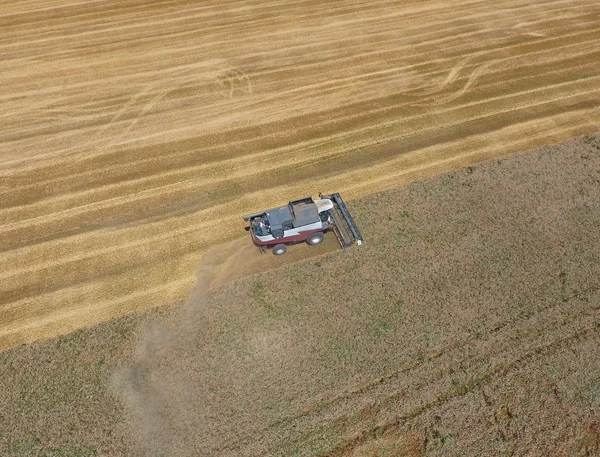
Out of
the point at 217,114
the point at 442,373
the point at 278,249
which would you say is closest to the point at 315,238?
the point at 278,249

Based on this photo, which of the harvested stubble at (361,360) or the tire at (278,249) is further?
the tire at (278,249)

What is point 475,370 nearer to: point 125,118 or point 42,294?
point 42,294

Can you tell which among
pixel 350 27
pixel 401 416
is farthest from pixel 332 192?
pixel 350 27

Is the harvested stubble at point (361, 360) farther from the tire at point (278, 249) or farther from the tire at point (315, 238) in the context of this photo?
the tire at point (315, 238)

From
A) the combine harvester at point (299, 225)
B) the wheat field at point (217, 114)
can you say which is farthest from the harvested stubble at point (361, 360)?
the wheat field at point (217, 114)

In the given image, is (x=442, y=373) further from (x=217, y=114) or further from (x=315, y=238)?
(x=217, y=114)

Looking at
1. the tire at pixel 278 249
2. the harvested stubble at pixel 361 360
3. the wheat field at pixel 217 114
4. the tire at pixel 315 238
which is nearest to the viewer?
the harvested stubble at pixel 361 360
